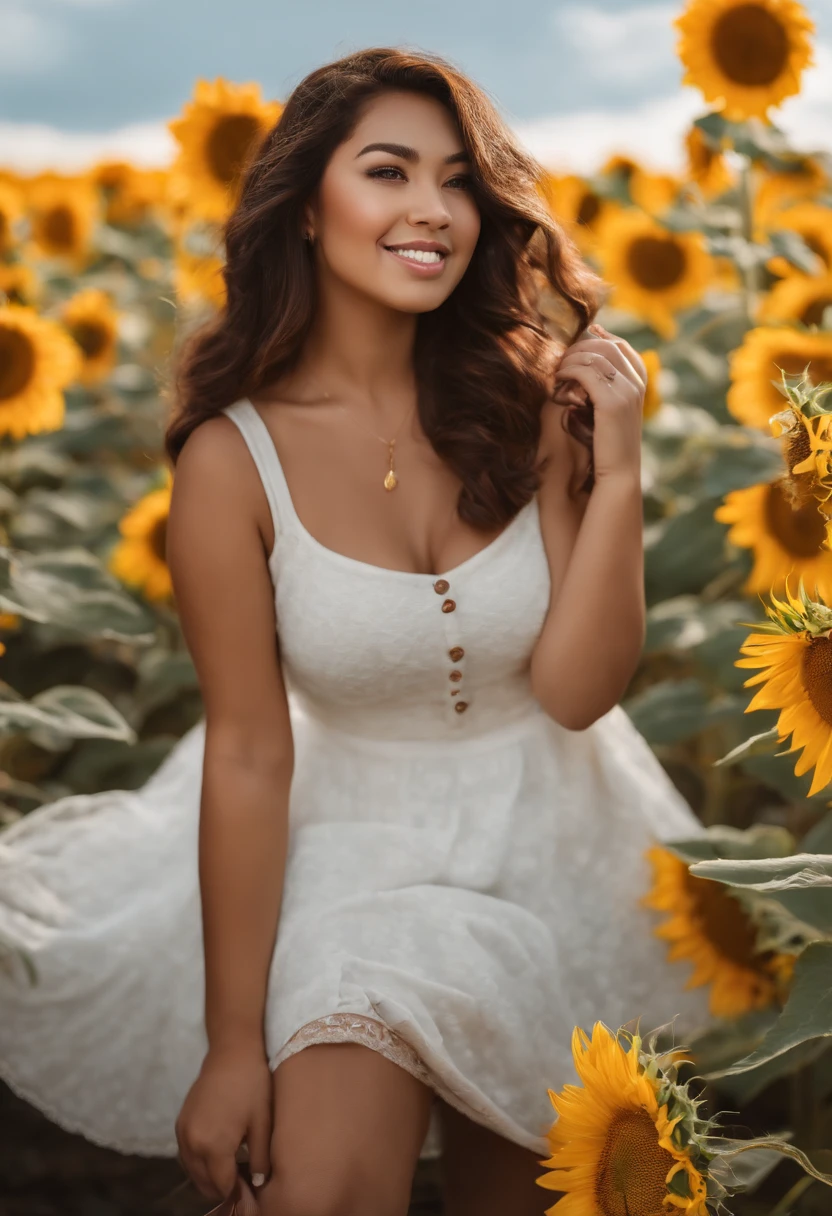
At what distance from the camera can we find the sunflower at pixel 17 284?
3172 mm

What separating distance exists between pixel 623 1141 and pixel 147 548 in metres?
1.74

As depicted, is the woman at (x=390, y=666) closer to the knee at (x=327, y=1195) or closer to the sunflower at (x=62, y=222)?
the knee at (x=327, y=1195)

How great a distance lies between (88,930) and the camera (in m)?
1.89

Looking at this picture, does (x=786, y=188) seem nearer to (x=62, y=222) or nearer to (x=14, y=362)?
(x=14, y=362)

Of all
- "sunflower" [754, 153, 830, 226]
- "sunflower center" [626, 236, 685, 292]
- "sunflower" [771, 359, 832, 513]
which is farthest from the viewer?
"sunflower center" [626, 236, 685, 292]

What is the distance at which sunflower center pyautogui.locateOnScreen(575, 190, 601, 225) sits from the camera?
Answer: 149 inches

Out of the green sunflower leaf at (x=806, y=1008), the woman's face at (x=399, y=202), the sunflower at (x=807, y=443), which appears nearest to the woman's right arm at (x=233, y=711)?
the woman's face at (x=399, y=202)

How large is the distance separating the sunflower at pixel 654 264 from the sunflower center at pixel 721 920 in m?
1.72

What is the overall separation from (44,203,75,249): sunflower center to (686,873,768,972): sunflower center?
3222 millimetres

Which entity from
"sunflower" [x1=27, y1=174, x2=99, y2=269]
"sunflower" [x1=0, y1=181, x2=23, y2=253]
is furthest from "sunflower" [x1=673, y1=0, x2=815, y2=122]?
"sunflower" [x1=27, y1=174, x2=99, y2=269]

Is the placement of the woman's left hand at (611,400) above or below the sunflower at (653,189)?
below

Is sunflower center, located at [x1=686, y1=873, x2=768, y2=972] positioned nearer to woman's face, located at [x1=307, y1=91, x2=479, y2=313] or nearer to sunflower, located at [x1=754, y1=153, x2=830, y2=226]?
woman's face, located at [x1=307, y1=91, x2=479, y2=313]

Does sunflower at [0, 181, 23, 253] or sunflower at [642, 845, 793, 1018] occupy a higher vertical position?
sunflower at [0, 181, 23, 253]

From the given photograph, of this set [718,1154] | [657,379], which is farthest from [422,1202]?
[657,379]
